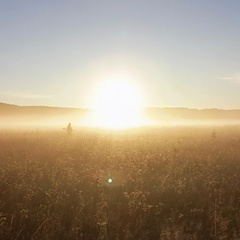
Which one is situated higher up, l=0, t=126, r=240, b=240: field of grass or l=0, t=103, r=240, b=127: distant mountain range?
l=0, t=103, r=240, b=127: distant mountain range

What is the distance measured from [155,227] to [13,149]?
1089 centimetres

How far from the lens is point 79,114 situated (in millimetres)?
139375

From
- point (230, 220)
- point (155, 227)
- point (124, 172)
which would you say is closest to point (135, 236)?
point (155, 227)

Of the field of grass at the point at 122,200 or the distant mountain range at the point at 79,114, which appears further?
the distant mountain range at the point at 79,114

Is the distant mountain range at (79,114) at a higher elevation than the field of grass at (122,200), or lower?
higher

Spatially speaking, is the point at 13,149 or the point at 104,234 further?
the point at 13,149

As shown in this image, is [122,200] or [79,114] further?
[79,114]

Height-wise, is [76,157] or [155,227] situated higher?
[76,157]

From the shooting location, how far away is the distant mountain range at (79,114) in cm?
12382

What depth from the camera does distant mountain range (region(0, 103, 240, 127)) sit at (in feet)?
406

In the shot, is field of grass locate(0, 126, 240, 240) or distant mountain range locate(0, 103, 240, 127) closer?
field of grass locate(0, 126, 240, 240)

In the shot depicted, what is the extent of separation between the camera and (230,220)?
7.57m

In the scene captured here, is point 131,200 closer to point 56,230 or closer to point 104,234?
point 104,234

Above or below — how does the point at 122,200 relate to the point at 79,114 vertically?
below
